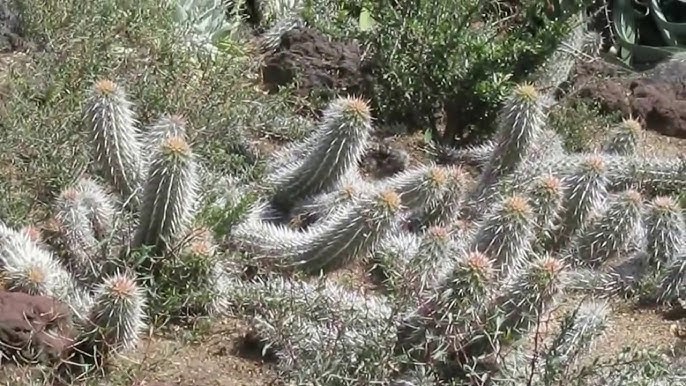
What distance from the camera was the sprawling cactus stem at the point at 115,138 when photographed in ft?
15.2

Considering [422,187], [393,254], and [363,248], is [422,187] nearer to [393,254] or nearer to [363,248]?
[393,254]

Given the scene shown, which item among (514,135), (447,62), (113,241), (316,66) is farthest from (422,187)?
(316,66)

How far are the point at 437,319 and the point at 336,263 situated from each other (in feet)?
2.65

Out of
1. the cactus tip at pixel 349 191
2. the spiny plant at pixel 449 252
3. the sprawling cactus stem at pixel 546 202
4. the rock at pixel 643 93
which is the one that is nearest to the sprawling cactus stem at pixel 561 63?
the rock at pixel 643 93

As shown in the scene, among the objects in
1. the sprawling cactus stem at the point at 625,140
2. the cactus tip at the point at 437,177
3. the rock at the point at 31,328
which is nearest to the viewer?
the rock at the point at 31,328

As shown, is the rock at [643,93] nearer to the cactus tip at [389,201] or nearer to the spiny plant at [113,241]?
the cactus tip at [389,201]

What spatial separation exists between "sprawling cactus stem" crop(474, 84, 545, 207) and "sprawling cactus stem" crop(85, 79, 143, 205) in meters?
1.50

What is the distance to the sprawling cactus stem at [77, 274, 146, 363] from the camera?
156 inches

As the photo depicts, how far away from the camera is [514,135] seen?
5.29 metres

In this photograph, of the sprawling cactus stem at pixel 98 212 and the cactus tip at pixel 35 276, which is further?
the sprawling cactus stem at pixel 98 212

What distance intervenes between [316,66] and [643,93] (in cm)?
187

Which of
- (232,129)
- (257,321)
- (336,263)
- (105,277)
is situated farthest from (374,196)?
(232,129)

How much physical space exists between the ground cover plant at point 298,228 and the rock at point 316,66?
11.5 inches

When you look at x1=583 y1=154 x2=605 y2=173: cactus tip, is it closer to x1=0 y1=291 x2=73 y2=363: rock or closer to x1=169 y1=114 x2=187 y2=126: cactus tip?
x1=169 y1=114 x2=187 y2=126: cactus tip
